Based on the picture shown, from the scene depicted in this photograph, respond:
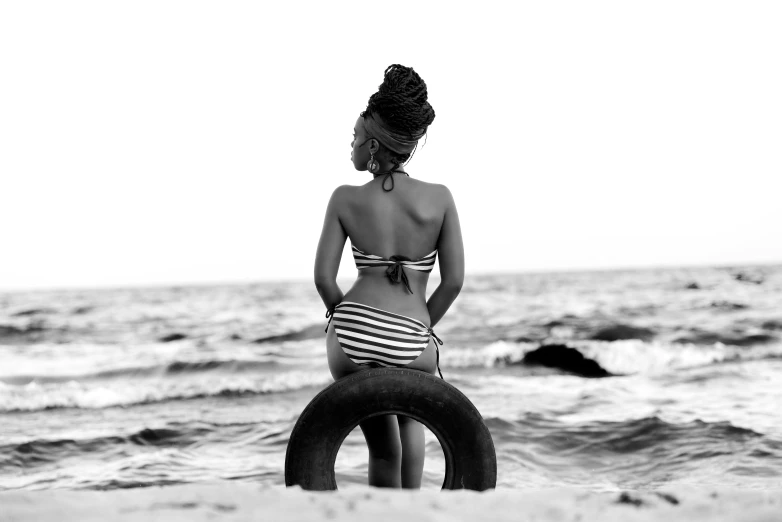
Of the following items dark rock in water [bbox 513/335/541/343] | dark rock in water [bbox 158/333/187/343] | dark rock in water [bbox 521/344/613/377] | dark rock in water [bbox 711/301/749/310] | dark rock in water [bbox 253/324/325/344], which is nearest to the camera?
dark rock in water [bbox 521/344/613/377]

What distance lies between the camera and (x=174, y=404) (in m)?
10.5

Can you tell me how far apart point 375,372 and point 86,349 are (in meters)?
16.0

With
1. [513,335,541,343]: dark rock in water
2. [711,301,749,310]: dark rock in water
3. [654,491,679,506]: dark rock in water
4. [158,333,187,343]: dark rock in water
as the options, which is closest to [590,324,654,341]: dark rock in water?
[513,335,541,343]: dark rock in water

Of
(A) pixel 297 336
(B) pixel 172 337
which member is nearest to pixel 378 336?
(A) pixel 297 336

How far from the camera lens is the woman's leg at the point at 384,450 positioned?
329 centimetres

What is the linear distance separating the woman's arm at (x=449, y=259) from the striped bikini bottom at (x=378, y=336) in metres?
0.19

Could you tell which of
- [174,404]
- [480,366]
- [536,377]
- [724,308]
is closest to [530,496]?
[174,404]

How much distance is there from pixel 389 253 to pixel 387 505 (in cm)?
151

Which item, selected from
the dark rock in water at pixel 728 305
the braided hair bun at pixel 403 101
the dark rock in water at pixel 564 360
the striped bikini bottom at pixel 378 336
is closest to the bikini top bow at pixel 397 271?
the striped bikini bottom at pixel 378 336

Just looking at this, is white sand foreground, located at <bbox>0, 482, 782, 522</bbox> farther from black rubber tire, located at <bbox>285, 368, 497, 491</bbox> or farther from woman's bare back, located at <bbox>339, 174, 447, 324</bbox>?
woman's bare back, located at <bbox>339, 174, 447, 324</bbox>

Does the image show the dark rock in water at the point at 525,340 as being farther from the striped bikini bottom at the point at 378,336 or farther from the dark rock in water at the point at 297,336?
the striped bikini bottom at the point at 378,336

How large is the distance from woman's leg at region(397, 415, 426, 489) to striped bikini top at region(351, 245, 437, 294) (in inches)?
23.2

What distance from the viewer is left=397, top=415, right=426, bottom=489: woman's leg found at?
334 centimetres

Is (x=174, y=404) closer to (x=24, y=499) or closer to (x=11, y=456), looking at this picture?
(x=11, y=456)
